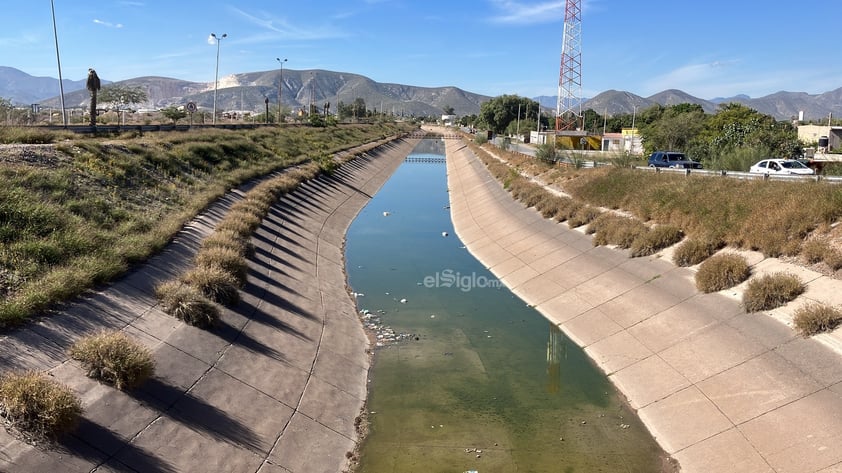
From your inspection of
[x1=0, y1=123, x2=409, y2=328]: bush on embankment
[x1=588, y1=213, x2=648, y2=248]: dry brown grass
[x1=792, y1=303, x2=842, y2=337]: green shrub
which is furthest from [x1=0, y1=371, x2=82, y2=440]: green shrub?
[x1=588, y1=213, x2=648, y2=248]: dry brown grass

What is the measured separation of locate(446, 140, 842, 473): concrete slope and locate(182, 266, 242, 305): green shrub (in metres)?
12.4

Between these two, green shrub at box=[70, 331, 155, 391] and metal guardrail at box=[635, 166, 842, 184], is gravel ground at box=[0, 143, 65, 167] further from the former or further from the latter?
metal guardrail at box=[635, 166, 842, 184]

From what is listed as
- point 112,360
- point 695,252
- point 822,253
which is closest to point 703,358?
point 822,253

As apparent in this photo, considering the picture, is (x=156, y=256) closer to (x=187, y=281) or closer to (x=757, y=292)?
(x=187, y=281)

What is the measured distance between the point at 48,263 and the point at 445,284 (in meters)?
18.8

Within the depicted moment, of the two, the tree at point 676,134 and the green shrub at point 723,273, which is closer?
the green shrub at point 723,273

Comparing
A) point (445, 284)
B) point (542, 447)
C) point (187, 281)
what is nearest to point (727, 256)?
point (542, 447)

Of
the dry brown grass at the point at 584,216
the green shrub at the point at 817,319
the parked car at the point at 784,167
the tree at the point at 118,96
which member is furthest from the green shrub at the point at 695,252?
the tree at the point at 118,96

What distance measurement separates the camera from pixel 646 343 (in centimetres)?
1958

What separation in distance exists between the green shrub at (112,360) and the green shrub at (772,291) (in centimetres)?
1646

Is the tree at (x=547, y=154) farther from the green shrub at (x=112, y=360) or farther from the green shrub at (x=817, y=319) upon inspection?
the green shrub at (x=112, y=360)

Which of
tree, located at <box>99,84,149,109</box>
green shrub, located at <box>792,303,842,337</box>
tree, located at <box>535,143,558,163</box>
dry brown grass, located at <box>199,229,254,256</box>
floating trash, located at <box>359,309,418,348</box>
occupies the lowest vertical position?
floating trash, located at <box>359,309,418,348</box>

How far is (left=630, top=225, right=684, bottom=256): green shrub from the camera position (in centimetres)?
2527

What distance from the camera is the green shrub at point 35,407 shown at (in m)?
9.44
